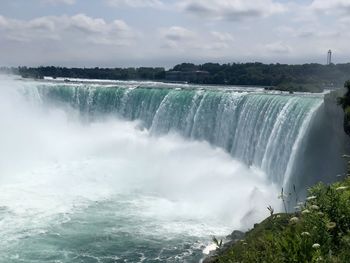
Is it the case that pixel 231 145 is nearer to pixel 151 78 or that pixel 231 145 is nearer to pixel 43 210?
pixel 43 210

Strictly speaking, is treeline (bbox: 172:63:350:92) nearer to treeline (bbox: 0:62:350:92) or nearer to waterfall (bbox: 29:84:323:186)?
treeline (bbox: 0:62:350:92)

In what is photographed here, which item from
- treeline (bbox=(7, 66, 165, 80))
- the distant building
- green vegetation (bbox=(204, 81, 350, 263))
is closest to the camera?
green vegetation (bbox=(204, 81, 350, 263))

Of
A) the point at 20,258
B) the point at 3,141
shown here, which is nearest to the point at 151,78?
the point at 3,141

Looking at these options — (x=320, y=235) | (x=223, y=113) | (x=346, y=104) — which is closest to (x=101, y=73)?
(x=223, y=113)

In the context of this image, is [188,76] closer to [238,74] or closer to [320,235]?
[238,74]

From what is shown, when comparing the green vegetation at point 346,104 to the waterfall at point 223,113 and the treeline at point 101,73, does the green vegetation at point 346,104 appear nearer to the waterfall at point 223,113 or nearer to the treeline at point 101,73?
the waterfall at point 223,113

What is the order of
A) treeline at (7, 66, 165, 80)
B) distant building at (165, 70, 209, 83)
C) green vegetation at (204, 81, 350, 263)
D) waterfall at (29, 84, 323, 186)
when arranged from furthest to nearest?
treeline at (7, 66, 165, 80), distant building at (165, 70, 209, 83), waterfall at (29, 84, 323, 186), green vegetation at (204, 81, 350, 263)

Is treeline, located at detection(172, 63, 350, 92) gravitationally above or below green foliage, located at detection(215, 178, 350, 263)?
above

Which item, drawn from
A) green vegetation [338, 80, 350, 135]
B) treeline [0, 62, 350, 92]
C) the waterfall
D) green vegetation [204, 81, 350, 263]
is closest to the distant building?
treeline [0, 62, 350, 92]

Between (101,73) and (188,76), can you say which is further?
(101,73)
